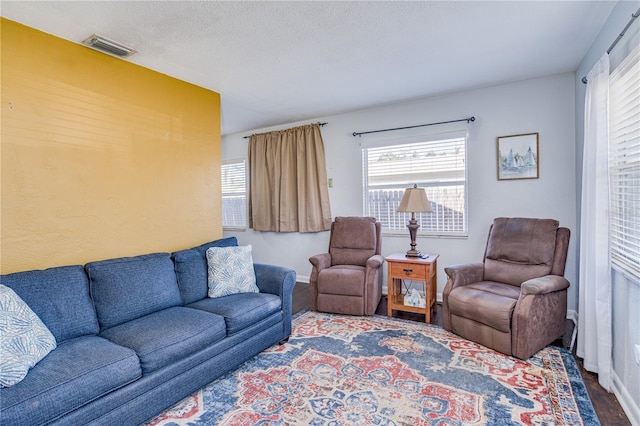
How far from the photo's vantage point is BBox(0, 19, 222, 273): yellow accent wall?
2.12 m

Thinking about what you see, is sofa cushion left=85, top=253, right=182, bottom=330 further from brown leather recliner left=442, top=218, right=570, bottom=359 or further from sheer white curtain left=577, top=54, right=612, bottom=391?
sheer white curtain left=577, top=54, right=612, bottom=391

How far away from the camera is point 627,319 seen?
1908 mm

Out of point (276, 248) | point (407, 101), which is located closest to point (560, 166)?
point (407, 101)

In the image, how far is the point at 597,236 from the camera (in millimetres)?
2162

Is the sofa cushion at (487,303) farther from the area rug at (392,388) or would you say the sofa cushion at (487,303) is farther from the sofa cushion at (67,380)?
the sofa cushion at (67,380)

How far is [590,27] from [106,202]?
12.8 feet

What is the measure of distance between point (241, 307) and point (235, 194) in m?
3.52

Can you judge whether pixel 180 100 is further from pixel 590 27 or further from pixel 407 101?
pixel 590 27

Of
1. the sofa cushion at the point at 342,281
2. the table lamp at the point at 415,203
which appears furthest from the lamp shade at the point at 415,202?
the sofa cushion at the point at 342,281

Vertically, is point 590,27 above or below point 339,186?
above

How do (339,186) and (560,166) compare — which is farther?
(339,186)

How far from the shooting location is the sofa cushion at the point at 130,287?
2162 mm

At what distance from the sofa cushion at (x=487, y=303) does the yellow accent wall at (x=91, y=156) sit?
255 cm

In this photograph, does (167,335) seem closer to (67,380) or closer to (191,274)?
(67,380)
